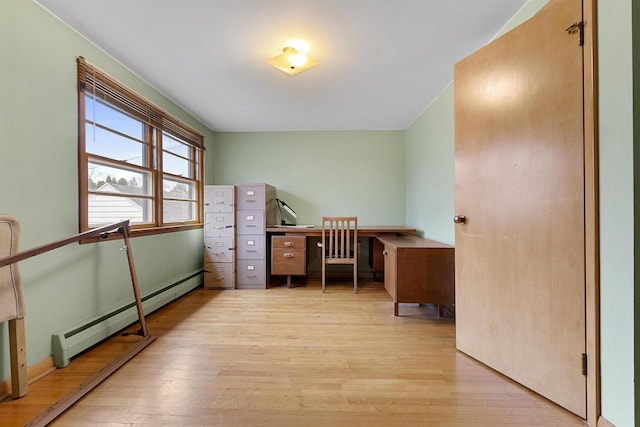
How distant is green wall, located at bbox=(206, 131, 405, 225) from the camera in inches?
157

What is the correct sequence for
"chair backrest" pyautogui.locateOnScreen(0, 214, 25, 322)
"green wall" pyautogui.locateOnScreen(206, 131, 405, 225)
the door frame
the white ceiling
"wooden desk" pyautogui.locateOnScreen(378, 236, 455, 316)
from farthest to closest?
"green wall" pyautogui.locateOnScreen(206, 131, 405, 225) < "wooden desk" pyautogui.locateOnScreen(378, 236, 455, 316) < the white ceiling < "chair backrest" pyautogui.locateOnScreen(0, 214, 25, 322) < the door frame

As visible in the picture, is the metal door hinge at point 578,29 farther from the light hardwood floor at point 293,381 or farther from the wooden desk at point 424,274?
the light hardwood floor at point 293,381

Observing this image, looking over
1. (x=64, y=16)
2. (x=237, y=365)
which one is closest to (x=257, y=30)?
(x=64, y=16)

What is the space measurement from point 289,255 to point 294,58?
87.6 inches

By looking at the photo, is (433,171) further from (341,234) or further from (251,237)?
(251,237)

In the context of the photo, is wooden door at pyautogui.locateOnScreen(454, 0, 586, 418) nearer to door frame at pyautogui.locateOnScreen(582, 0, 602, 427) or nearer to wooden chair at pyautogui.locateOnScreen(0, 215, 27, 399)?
door frame at pyautogui.locateOnScreen(582, 0, 602, 427)

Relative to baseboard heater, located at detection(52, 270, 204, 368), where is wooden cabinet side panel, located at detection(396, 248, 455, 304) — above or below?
above

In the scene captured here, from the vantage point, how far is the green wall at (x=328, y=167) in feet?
13.1

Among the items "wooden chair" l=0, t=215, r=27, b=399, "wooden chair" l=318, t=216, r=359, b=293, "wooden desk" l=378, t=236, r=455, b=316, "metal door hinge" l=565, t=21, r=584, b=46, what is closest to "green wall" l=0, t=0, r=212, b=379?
"wooden chair" l=0, t=215, r=27, b=399

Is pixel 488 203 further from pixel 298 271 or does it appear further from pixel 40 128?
pixel 40 128

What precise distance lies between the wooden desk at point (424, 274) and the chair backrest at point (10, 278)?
242cm

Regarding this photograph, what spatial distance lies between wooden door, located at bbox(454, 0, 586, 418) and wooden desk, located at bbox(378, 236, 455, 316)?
1.55ft

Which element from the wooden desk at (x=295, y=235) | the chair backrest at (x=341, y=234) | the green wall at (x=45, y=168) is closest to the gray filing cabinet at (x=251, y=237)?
the wooden desk at (x=295, y=235)

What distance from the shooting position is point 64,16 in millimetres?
1635
